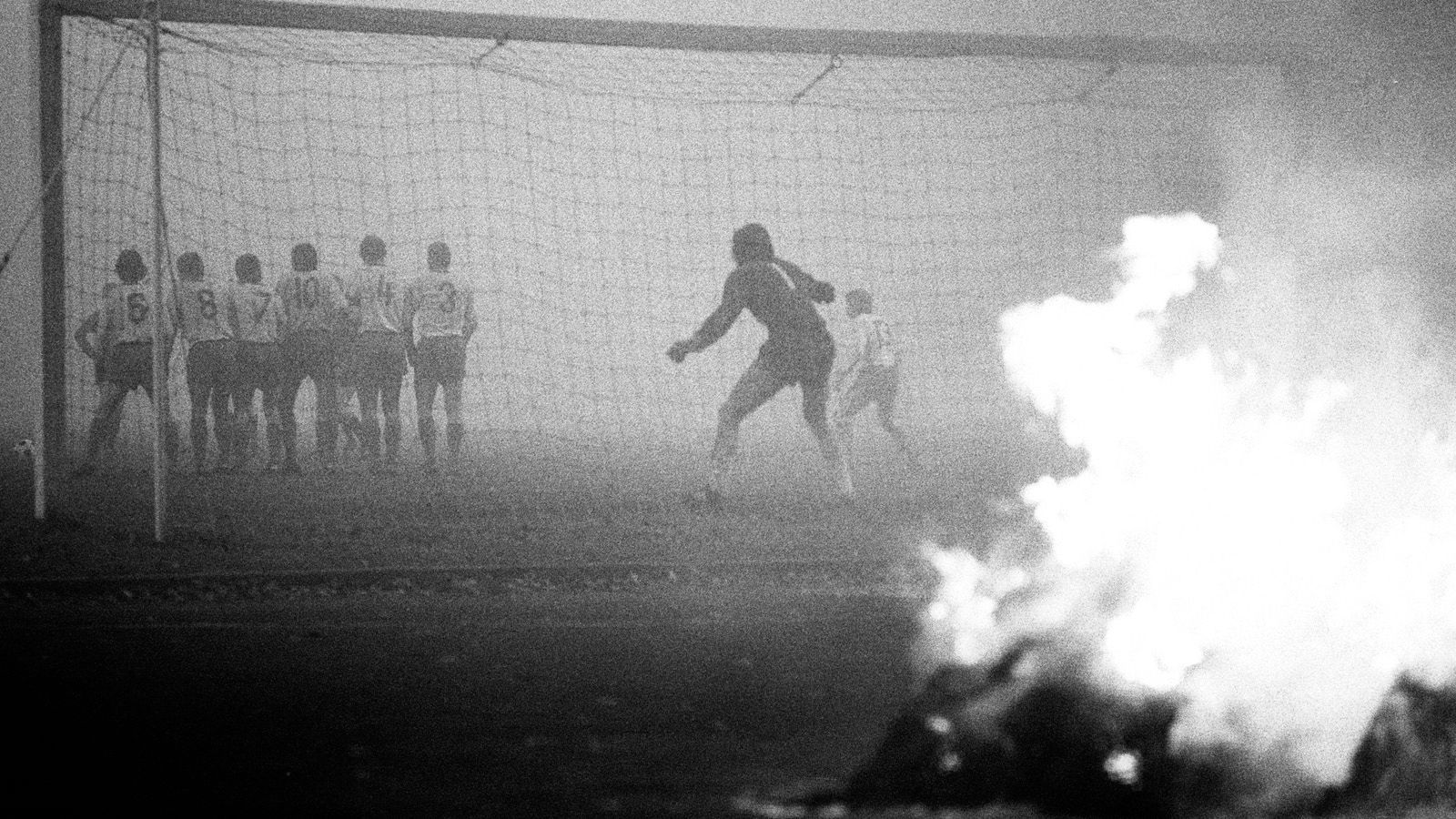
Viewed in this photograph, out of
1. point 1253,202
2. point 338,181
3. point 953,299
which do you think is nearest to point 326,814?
point 1253,202

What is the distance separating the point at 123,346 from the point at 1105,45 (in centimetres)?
944

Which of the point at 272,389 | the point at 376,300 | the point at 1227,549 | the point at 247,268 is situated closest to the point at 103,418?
the point at 272,389

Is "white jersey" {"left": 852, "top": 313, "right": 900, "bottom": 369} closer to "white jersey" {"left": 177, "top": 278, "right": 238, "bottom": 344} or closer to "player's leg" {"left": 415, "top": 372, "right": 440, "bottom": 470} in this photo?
"player's leg" {"left": 415, "top": 372, "right": 440, "bottom": 470}

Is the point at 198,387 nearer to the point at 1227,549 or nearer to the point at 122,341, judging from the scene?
the point at 122,341

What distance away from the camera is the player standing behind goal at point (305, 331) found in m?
18.3

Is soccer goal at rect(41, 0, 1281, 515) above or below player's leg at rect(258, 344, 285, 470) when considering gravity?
above

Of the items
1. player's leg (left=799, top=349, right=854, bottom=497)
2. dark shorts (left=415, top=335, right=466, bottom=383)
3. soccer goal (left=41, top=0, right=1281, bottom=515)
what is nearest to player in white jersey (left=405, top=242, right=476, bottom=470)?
dark shorts (left=415, top=335, right=466, bottom=383)

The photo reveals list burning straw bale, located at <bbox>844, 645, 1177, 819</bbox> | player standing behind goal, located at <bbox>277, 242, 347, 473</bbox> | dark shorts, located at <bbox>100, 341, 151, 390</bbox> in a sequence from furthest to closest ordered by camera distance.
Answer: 1. player standing behind goal, located at <bbox>277, 242, 347, 473</bbox>
2. dark shorts, located at <bbox>100, 341, 151, 390</bbox>
3. burning straw bale, located at <bbox>844, 645, 1177, 819</bbox>

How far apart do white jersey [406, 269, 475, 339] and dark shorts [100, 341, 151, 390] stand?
255 cm

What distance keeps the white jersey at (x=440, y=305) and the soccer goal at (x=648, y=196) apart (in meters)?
5.47

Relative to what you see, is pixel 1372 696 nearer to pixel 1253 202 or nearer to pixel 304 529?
pixel 304 529

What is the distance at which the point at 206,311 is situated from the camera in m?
18.0

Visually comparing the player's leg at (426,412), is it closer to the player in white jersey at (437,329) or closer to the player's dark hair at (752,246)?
the player in white jersey at (437,329)

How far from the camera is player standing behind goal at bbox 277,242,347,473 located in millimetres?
18344
